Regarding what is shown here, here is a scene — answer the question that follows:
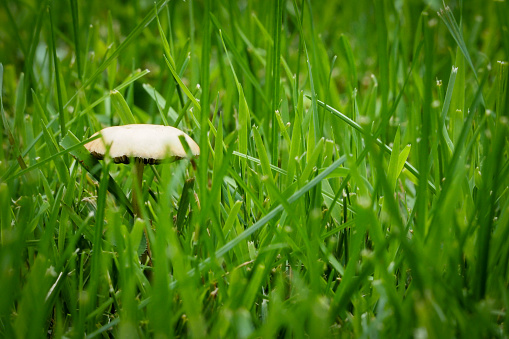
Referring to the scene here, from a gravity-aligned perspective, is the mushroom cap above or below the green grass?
above

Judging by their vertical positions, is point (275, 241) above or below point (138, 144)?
below

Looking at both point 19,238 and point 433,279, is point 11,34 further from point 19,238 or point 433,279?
point 433,279

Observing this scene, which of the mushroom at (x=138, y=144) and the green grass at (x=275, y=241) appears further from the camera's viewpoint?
the mushroom at (x=138, y=144)

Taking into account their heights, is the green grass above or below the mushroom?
below

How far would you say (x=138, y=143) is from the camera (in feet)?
2.78

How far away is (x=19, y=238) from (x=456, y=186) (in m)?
0.66

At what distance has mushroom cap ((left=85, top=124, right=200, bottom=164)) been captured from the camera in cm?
84

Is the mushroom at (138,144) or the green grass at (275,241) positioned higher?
the mushroom at (138,144)

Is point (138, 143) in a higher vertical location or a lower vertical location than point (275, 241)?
higher

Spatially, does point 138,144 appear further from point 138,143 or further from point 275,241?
point 275,241

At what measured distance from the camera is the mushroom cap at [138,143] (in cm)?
84

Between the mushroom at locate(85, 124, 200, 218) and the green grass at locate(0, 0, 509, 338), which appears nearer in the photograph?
the green grass at locate(0, 0, 509, 338)

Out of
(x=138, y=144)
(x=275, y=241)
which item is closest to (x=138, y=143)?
(x=138, y=144)

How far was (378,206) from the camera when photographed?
1.00 metres
